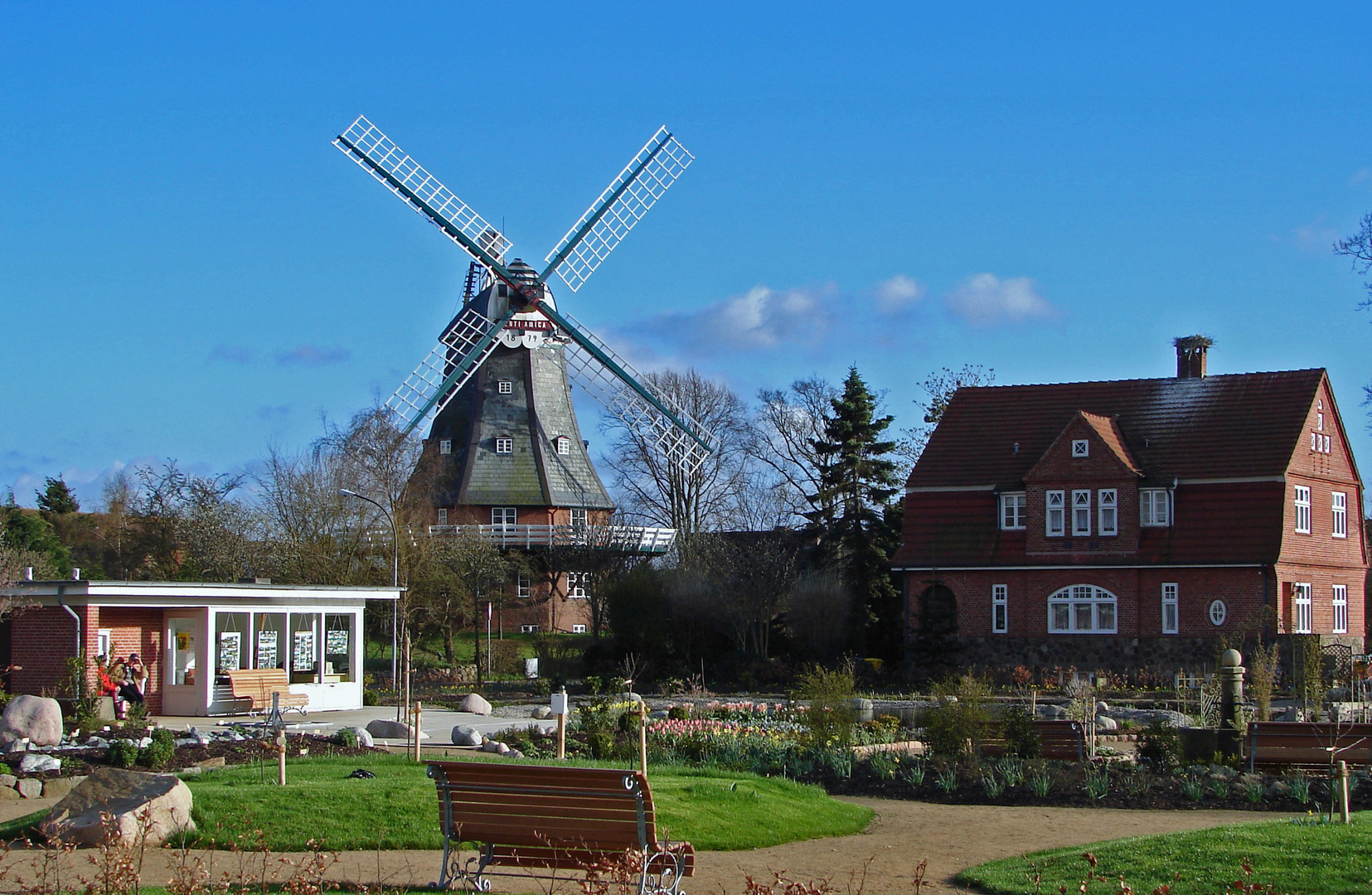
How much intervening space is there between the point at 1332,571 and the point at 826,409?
23.6 meters

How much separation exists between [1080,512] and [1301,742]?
2381 centimetres

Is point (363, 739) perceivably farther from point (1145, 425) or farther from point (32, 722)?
point (1145, 425)

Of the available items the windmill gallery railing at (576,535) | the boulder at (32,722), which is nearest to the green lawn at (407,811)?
the boulder at (32,722)

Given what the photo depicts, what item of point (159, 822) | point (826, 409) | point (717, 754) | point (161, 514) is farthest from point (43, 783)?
point (826, 409)

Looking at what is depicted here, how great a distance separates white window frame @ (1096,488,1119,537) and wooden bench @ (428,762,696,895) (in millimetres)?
31739

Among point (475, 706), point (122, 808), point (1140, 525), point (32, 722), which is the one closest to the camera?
point (122, 808)

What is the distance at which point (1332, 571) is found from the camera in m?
40.8

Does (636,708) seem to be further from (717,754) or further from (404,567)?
(404,567)

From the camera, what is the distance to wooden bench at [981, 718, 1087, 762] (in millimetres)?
17641

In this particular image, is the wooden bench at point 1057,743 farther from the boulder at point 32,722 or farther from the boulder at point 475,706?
the boulder at point 475,706

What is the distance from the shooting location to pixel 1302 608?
38969mm

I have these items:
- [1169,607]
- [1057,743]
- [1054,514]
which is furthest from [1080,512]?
[1057,743]

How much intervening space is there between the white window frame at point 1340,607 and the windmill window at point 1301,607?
1.98 meters

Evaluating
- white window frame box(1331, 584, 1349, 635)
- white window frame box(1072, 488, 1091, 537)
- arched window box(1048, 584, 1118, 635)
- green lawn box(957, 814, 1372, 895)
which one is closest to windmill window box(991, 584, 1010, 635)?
arched window box(1048, 584, 1118, 635)
